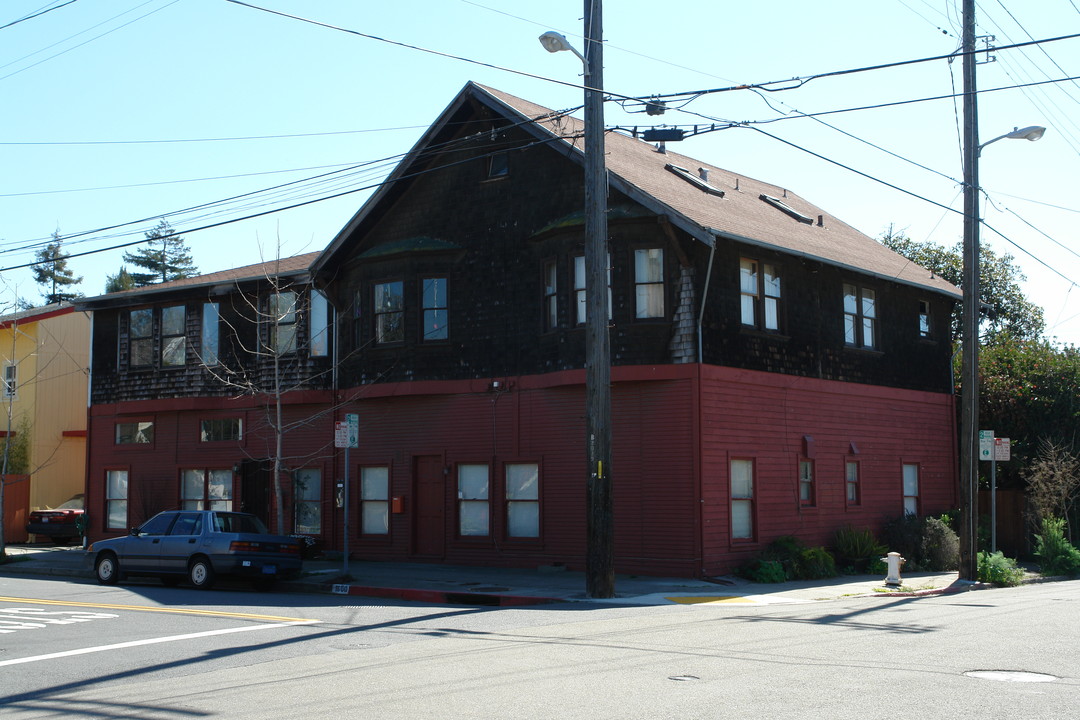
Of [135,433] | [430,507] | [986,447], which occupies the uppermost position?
[135,433]

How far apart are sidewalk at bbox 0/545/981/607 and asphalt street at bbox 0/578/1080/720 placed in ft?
3.30

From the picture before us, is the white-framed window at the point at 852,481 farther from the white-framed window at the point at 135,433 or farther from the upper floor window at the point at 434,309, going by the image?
the white-framed window at the point at 135,433

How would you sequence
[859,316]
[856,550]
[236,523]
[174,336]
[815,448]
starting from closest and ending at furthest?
[236,523]
[856,550]
[815,448]
[859,316]
[174,336]

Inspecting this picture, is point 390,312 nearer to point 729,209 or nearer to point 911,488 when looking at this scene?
point 729,209

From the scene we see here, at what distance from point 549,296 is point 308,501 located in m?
8.38

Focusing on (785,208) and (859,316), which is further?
(785,208)

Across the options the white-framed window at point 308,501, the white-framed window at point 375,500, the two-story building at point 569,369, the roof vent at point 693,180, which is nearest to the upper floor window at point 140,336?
the two-story building at point 569,369

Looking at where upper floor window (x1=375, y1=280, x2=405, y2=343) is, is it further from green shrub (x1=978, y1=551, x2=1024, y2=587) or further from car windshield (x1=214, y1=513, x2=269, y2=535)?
green shrub (x1=978, y1=551, x2=1024, y2=587)

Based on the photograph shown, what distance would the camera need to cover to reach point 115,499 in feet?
96.6

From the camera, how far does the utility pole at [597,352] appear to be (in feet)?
56.6

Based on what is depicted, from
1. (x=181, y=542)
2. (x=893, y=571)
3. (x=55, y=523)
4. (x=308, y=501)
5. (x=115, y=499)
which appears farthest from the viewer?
(x=55, y=523)

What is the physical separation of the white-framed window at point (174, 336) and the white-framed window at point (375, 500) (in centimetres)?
700

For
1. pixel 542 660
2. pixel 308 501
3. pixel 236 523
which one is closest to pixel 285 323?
pixel 308 501

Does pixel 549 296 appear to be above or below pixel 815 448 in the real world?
above
